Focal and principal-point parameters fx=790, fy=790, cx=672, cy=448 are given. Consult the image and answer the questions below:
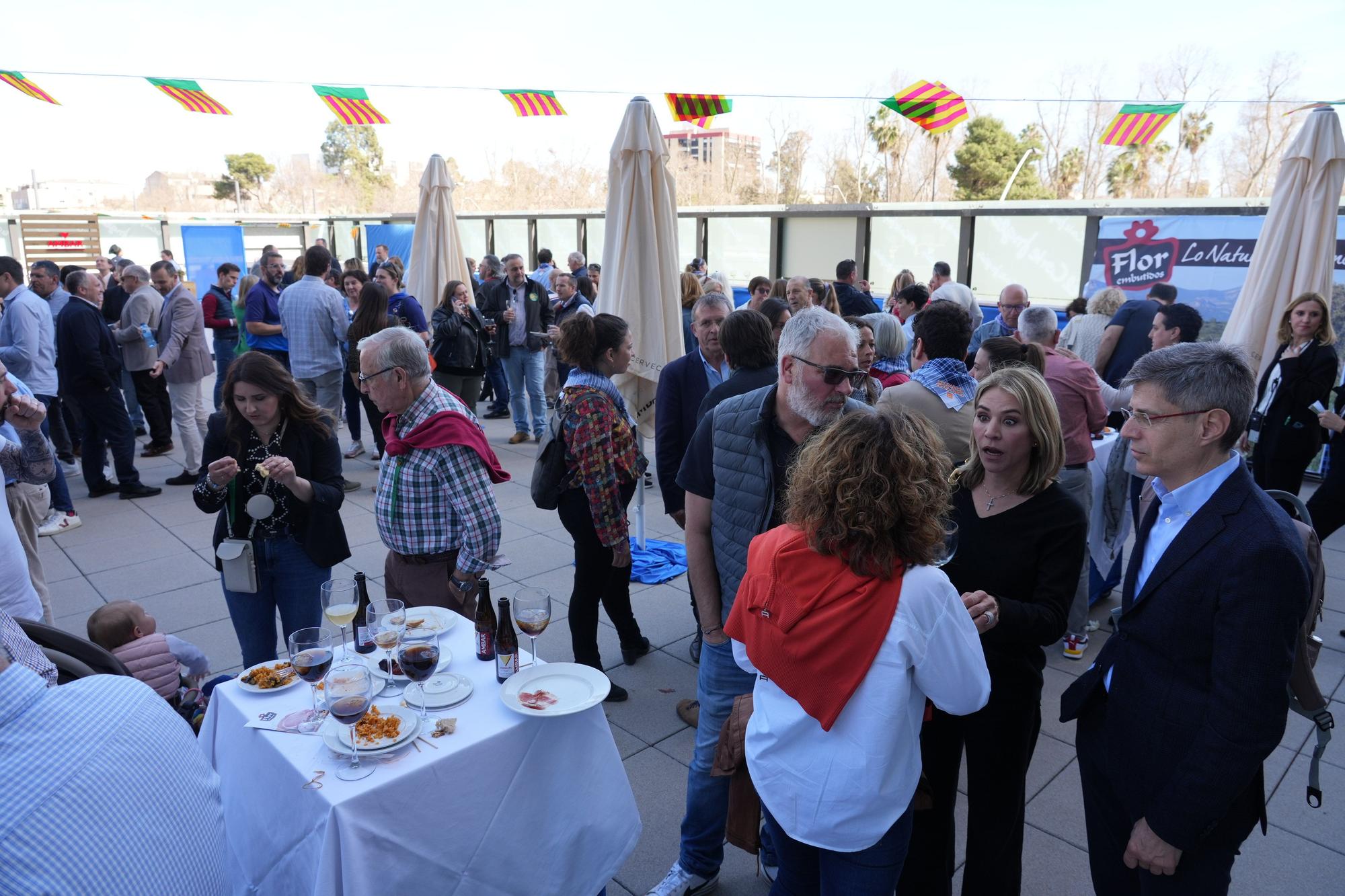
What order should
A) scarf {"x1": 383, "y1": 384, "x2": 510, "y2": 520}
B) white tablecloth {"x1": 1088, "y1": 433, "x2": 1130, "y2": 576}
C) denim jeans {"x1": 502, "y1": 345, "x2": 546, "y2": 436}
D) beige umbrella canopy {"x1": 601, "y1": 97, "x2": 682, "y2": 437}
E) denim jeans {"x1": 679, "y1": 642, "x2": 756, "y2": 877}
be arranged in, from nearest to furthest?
denim jeans {"x1": 679, "y1": 642, "x2": 756, "y2": 877}
scarf {"x1": 383, "y1": 384, "x2": 510, "y2": 520}
white tablecloth {"x1": 1088, "y1": 433, "x2": 1130, "y2": 576}
beige umbrella canopy {"x1": 601, "y1": 97, "x2": 682, "y2": 437}
denim jeans {"x1": 502, "y1": 345, "x2": 546, "y2": 436}

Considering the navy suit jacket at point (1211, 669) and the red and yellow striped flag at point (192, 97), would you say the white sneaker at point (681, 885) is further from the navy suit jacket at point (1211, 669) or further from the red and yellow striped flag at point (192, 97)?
the red and yellow striped flag at point (192, 97)

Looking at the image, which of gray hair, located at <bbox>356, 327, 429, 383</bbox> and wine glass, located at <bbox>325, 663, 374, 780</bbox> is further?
gray hair, located at <bbox>356, 327, 429, 383</bbox>

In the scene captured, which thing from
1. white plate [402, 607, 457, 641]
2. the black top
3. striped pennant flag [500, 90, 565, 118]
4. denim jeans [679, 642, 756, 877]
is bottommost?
denim jeans [679, 642, 756, 877]

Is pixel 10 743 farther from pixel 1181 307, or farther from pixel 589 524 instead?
pixel 1181 307

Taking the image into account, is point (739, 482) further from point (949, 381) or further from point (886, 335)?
point (886, 335)

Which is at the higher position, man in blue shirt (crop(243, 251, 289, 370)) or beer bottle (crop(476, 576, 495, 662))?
man in blue shirt (crop(243, 251, 289, 370))

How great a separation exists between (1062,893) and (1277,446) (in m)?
4.09

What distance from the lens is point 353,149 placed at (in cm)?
5959

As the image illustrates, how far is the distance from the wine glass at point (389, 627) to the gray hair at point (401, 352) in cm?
91

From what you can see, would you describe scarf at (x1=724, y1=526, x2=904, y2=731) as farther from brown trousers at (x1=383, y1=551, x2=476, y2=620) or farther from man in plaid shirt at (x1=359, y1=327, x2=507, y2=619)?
brown trousers at (x1=383, y1=551, x2=476, y2=620)

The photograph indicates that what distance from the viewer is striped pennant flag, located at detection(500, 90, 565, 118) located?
1020cm

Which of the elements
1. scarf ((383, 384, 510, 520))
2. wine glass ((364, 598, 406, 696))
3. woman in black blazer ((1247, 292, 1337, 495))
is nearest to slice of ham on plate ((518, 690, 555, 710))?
wine glass ((364, 598, 406, 696))

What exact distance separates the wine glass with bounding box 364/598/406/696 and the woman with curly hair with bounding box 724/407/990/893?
1211mm

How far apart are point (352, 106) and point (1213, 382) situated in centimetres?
1046
